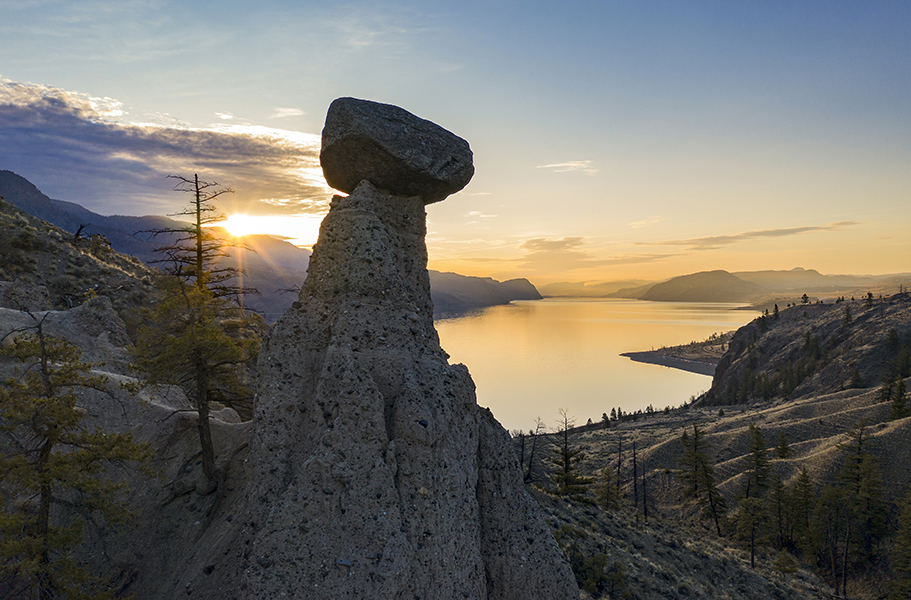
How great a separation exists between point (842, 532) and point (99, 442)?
49.9 meters

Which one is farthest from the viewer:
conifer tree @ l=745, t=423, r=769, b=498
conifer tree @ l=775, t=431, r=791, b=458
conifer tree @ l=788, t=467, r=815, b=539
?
conifer tree @ l=775, t=431, r=791, b=458

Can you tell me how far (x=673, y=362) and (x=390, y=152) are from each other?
16352 cm

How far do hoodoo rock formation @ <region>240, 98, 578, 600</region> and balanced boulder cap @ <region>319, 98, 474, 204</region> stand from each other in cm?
4

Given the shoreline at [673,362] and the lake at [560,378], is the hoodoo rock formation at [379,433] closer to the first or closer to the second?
the lake at [560,378]

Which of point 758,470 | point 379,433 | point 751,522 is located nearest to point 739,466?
point 758,470

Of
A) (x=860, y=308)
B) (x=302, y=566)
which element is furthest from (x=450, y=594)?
(x=860, y=308)

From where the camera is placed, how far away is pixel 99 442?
972 centimetres

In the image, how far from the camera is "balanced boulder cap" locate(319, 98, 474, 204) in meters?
11.1

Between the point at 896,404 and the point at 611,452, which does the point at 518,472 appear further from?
the point at 896,404

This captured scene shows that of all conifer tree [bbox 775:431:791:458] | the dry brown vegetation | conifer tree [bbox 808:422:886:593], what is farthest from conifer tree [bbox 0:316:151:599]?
conifer tree [bbox 775:431:791:458]

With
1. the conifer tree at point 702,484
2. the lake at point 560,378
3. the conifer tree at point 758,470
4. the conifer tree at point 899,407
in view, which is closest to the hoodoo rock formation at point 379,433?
the conifer tree at point 702,484

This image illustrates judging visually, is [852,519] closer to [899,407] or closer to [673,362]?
[899,407]

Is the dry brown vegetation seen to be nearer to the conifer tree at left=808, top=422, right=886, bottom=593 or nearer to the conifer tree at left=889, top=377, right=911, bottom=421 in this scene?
the conifer tree at left=808, top=422, right=886, bottom=593

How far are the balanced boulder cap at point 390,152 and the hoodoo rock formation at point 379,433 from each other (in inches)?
1.5
